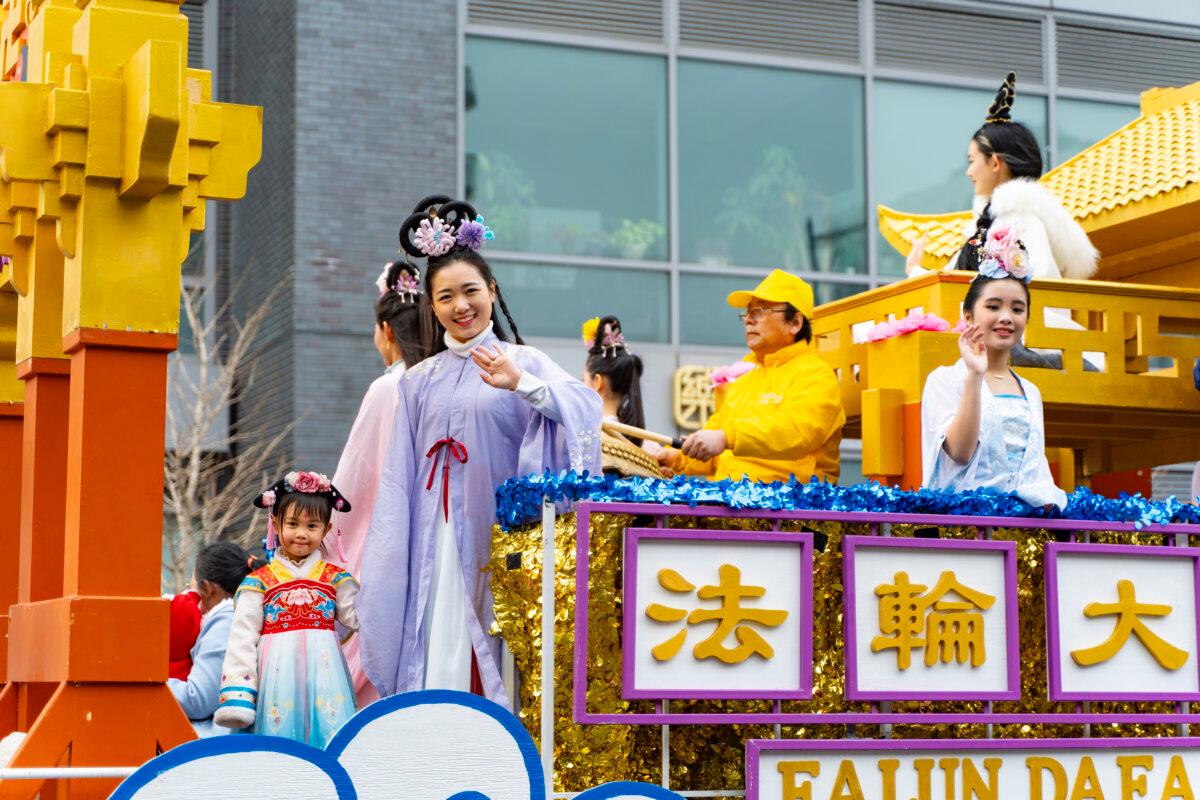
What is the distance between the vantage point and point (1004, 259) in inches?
219

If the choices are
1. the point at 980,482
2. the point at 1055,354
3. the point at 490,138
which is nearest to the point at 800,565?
the point at 980,482

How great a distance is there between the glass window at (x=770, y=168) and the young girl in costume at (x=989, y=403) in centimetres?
830

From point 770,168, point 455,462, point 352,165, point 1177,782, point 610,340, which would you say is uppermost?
point 770,168

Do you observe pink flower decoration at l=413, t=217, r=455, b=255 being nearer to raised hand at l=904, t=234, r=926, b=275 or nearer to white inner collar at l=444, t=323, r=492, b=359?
white inner collar at l=444, t=323, r=492, b=359

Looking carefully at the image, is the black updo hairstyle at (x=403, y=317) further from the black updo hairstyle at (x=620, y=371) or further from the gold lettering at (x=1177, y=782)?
the gold lettering at (x=1177, y=782)

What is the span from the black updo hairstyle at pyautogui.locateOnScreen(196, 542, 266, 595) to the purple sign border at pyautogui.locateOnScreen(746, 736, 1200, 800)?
3.18 m

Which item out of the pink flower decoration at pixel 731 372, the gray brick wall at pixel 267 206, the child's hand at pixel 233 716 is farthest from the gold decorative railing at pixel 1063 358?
the gray brick wall at pixel 267 206

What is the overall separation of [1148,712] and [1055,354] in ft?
7.31

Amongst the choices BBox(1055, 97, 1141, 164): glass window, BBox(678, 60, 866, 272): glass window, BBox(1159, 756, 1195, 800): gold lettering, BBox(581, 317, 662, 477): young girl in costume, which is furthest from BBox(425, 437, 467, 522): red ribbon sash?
BBox(1055, 97, 1141, 164): glass window

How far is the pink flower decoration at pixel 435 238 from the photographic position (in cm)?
496

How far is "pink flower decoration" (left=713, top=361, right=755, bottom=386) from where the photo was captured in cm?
702

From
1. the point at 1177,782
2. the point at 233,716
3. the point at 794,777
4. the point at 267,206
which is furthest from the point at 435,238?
the point at 267,206

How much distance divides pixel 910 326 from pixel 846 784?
2615 millimetres

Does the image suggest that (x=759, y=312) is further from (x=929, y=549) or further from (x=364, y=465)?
(x=929, y=549)
